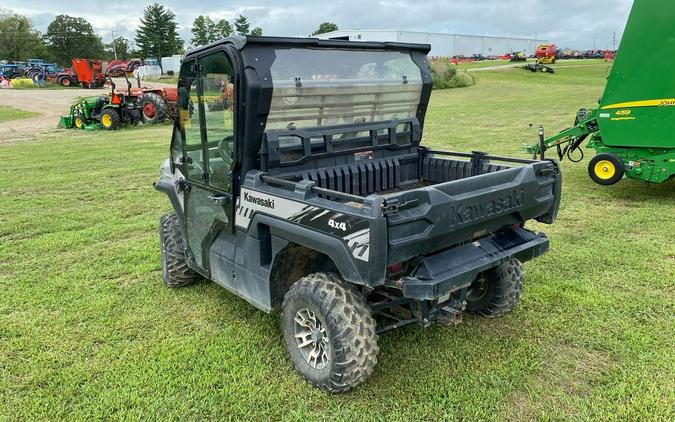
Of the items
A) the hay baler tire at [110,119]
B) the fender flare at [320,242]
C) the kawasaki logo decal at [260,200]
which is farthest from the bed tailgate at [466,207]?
the hay baler tire at [110,119]

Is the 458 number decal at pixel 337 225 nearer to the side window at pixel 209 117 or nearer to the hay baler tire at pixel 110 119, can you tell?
the side window at pixel 209 117

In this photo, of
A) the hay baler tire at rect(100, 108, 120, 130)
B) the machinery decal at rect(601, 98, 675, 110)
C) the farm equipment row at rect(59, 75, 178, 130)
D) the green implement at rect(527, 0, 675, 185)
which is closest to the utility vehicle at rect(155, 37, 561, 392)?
the green implement at rect(527, 0, 675, 185)

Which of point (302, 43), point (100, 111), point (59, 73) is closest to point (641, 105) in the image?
point (302, 43)

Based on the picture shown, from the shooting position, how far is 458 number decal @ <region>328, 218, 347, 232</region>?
2.85m

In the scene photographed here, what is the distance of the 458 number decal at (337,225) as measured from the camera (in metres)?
2.85

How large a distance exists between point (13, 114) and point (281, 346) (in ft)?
77.5

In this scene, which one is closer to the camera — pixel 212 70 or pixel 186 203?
pixel 212 70

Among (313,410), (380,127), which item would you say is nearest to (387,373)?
(313,410)

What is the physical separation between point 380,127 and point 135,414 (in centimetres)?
266

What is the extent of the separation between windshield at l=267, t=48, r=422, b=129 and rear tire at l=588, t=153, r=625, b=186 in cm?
410

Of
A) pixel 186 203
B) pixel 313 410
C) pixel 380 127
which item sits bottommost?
pixel 313 410

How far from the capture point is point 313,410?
308cm

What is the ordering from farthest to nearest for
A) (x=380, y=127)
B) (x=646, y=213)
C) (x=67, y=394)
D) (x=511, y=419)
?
(x=646, y=213) < (x=380, y=127) < (x=67, y=394) < (x=511, y=419)

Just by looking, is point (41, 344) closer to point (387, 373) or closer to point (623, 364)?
point (387, 373)
